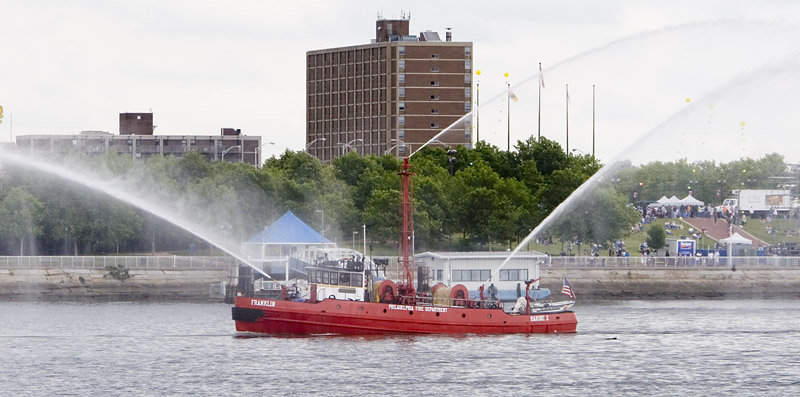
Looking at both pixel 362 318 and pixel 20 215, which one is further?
pixel 20 215

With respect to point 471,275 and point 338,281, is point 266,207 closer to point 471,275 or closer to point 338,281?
point 471,275

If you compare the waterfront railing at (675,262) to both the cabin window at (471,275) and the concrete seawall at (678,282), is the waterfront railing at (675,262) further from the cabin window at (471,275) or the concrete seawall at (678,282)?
the cabin window at (471,275)

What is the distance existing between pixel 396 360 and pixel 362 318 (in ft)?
30.1

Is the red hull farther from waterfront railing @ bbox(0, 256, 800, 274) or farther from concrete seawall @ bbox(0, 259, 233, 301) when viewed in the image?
concrete seawall @ bbox(0, 259, 233, 301)

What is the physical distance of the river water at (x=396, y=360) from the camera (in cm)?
6825

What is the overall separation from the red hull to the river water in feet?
2.44

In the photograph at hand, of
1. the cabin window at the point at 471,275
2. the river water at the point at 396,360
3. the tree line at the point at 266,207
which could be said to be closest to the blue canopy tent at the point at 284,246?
the cabin window at the point at 471,275

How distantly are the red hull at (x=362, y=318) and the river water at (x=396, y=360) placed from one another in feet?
2.44

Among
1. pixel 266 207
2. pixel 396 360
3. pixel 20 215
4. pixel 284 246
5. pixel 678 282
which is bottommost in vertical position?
pixel 396 360

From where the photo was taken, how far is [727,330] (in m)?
92.8

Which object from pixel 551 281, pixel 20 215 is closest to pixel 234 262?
pixel 20 215

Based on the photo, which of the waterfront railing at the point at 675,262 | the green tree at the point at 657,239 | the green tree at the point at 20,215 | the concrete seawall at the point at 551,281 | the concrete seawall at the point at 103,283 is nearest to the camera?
the concrete seawall at the point at 103,283

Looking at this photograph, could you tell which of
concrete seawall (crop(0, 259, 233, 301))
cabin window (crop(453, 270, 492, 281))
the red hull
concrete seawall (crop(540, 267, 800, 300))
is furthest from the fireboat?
concrete seawall (crop(540, 267, 800, 300))

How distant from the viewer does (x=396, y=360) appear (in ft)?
249
